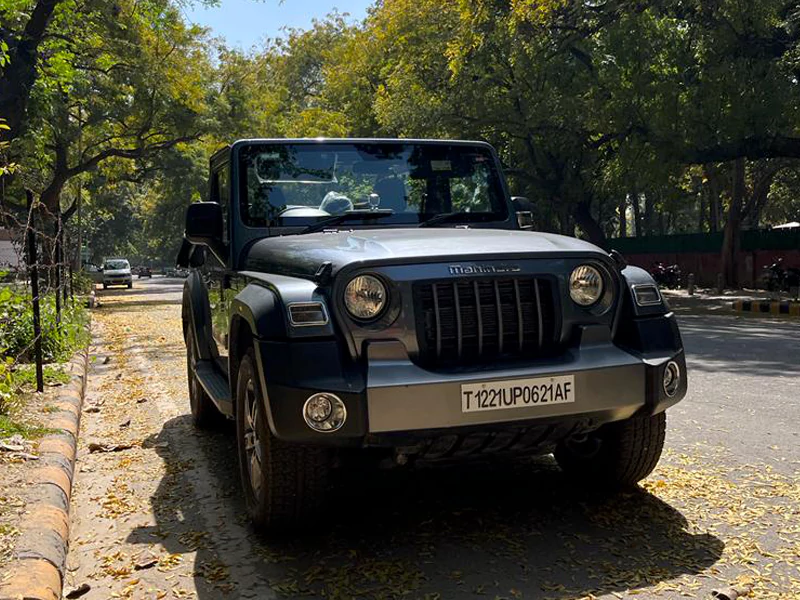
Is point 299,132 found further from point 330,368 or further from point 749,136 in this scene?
point 330,368

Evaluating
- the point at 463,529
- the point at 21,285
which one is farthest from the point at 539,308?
the point at 21,285

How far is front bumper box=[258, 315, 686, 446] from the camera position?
3314 mm

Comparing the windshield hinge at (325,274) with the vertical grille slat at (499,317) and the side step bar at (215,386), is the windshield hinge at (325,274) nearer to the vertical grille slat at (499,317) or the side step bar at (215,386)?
the vertical grille slat at (499,317)

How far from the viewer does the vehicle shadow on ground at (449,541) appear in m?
3.31

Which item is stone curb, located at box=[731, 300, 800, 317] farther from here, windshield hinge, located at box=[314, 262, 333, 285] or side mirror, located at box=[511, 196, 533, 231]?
windshield hinge, located at box=[314, 262, 333, 285]

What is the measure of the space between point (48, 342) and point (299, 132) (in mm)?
A: 27000

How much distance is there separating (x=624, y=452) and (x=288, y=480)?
1694 millimetres

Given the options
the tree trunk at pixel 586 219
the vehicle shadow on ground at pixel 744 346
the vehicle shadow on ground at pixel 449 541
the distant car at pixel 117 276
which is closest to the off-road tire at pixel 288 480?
the vehicle shadow on ground at pixel 449 541

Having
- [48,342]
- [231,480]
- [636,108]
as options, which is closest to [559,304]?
[231,480]

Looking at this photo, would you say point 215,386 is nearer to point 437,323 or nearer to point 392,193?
point 392,193

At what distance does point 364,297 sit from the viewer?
3506mm

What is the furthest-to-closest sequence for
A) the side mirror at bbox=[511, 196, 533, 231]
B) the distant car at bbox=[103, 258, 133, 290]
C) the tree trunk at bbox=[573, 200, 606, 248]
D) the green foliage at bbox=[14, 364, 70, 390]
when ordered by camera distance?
1. the distant car at bbox=[103, 258, 133, 290]
2. the tree trunk at bbox=[573, 200, 606, 248]
3. the green foliage at bbox=[14, 364, 70, 390]
4. the side mirror at bbox=[511, 196, 533, 231]

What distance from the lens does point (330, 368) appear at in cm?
335

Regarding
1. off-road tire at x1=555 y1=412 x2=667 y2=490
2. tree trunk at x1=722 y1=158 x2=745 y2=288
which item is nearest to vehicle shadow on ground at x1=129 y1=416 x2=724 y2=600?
off-road tire at x1=555 y1=412 x2=667 y2=490
